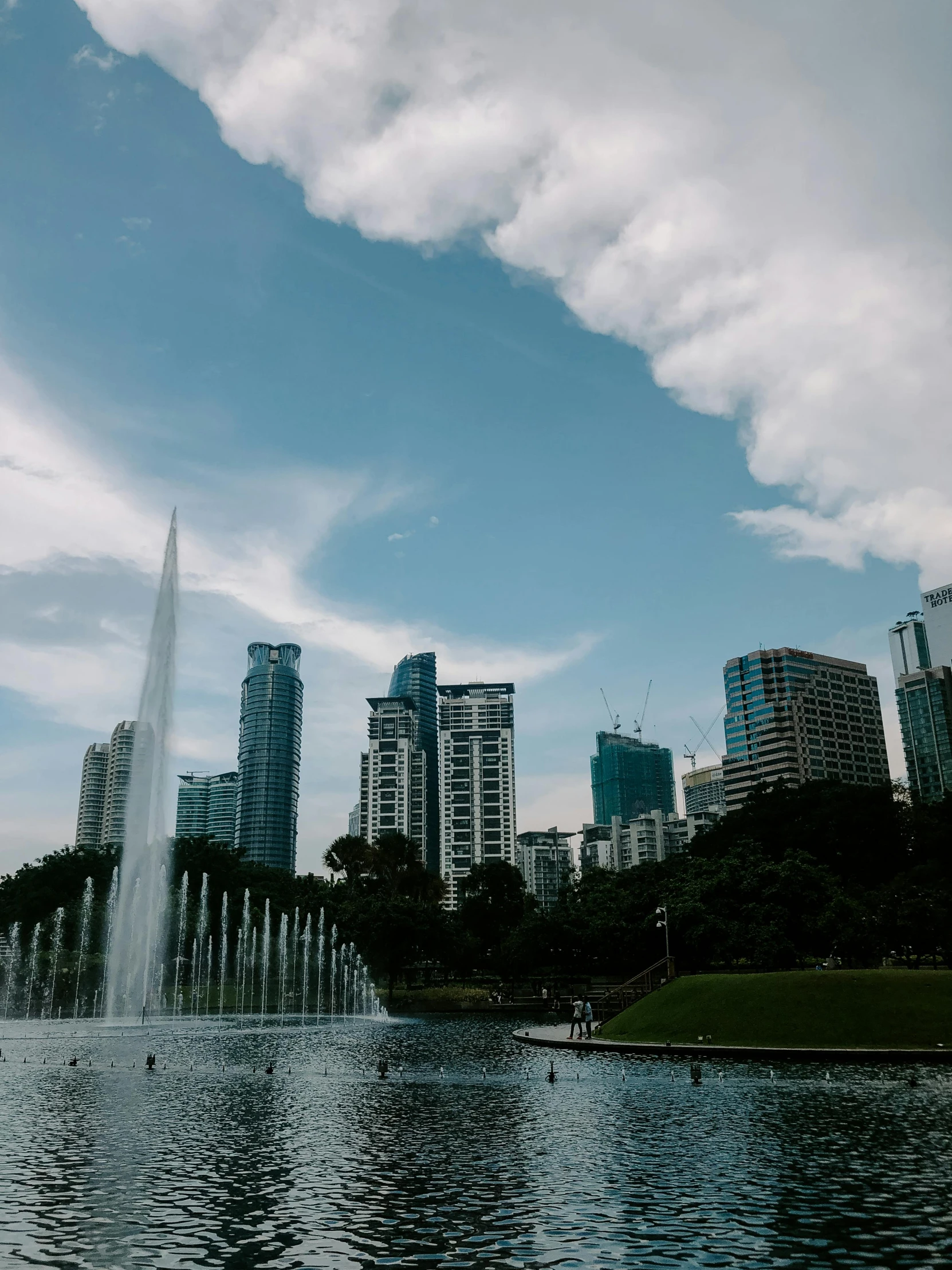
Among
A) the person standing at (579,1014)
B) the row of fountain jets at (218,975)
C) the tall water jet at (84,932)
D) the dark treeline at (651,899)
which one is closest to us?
the person standing at (579,1014)

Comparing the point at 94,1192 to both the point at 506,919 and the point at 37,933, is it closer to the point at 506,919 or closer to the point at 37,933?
the point at 37,933

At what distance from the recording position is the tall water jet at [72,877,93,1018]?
89.6 m

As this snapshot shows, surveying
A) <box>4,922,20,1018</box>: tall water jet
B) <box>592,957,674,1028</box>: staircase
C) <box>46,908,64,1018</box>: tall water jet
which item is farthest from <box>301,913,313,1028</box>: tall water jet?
<box>4,922,20,1018</box>: tall water jet

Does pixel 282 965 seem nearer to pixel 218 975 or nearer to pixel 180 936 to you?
pixel 180 936

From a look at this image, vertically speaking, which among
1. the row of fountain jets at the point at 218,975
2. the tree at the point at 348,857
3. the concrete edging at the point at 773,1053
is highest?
the tree at the point at 348,857

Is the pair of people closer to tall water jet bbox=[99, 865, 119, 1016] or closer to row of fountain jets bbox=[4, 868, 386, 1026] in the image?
row of fountain jets bbox=[4, 868, 386, 1026]

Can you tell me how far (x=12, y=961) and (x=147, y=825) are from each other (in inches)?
1662

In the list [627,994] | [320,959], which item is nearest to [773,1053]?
[627,994]

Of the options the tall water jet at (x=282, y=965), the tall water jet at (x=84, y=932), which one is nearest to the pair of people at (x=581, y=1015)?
the tall water jet at (x=282, y=965)

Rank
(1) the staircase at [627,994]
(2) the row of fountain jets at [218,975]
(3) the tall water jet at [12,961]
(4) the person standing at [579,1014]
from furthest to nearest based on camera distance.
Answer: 1. (3) the tall water jet at [12,961]
2. (2) the row of fountain jets at [218,975]
3. (1) the staircase at [627,994]
4. (4) the person standing at [579,1014]

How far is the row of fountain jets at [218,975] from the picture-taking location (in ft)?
288

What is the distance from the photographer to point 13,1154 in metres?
21.1

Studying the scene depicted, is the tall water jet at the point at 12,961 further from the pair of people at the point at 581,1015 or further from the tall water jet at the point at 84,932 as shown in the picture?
the pair of people at the point at 581,1015

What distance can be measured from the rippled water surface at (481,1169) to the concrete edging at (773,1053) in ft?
9.02
